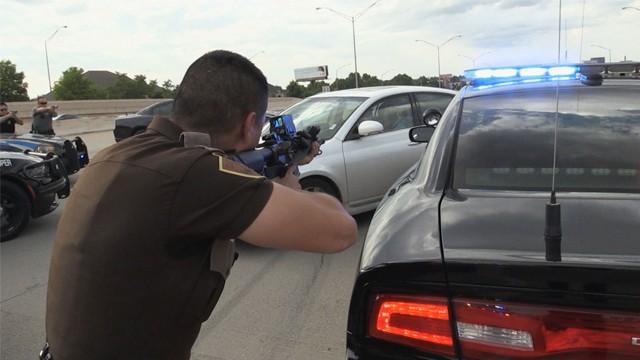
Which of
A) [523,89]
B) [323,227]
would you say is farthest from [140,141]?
[523,89]

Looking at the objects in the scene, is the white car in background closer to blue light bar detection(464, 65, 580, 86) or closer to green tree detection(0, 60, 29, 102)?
blue light bar detection(464, 65, 580, 86)

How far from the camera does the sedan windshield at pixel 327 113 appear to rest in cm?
634

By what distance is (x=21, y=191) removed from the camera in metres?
6.71

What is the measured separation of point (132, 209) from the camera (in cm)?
142

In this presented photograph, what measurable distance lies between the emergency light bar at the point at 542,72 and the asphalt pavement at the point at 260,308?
1.84 m

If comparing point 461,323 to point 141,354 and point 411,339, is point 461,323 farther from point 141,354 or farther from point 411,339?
point 141,354

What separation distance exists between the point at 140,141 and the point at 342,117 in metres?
4.91

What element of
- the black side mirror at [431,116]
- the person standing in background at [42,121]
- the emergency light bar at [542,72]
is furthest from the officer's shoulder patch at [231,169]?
the person standing in background at [42,121]

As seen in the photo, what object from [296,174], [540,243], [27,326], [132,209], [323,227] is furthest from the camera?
[27,326]

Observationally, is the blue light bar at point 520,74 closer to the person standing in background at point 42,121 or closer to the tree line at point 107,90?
the person standing in background at point 42,121

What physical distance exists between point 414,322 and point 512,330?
271mm

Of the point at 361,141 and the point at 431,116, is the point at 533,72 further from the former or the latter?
the point at 361,141

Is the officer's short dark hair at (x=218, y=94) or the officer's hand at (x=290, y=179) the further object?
the officer's hand at (x=290, y=179)

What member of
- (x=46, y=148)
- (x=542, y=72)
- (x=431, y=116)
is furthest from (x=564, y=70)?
Answer: (x=46, y=148)
